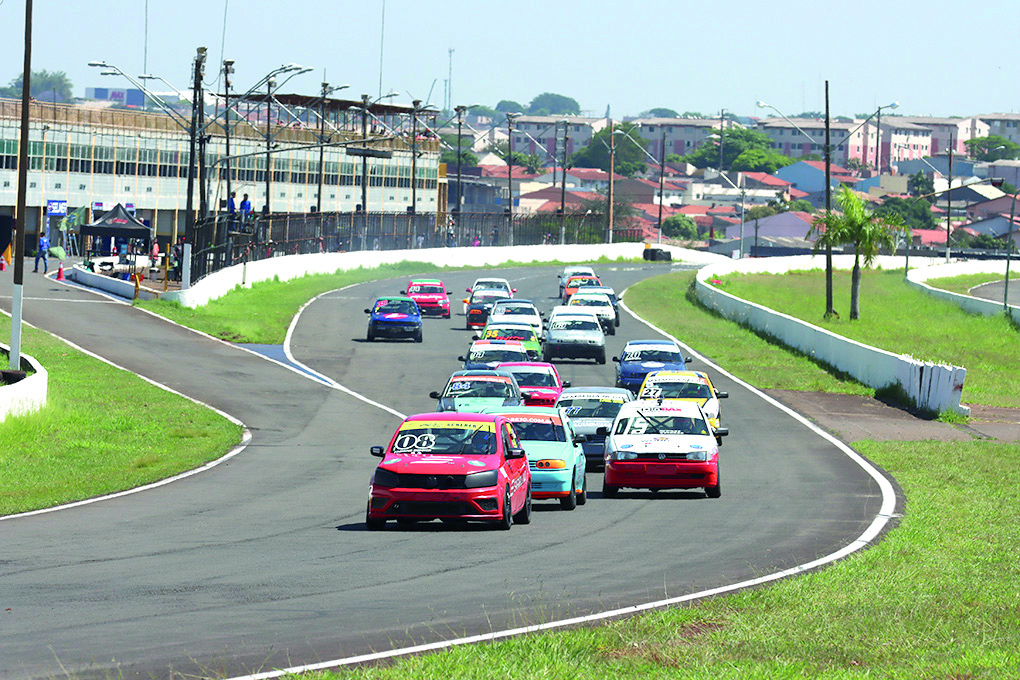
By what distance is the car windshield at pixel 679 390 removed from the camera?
1198 inches

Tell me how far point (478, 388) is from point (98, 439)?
294 inches

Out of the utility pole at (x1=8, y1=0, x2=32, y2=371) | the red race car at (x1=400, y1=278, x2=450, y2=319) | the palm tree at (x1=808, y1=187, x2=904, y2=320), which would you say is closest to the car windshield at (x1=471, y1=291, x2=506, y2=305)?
the red race car at (x1=400, y1=278, x2=450, y2=319)

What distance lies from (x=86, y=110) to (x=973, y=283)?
68.4 metres

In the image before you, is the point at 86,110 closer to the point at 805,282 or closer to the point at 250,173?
the point at 250,173

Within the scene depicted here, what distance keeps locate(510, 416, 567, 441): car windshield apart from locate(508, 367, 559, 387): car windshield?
9.94 metres

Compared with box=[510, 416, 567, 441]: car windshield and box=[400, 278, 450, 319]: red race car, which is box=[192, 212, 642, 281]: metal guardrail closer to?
box=[400, 278, 450, 319]: red race car

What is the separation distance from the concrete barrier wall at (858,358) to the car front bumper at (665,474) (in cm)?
1481

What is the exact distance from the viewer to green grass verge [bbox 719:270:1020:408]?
46284 mm

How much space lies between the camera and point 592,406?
90.9 feet

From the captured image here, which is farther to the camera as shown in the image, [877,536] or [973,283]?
[973,283]

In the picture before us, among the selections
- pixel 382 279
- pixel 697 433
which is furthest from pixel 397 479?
pixel 382 279

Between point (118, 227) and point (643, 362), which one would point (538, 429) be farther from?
point (118, 227)

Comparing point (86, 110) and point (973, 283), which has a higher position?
point (86, 110)

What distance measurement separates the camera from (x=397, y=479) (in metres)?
17.6
